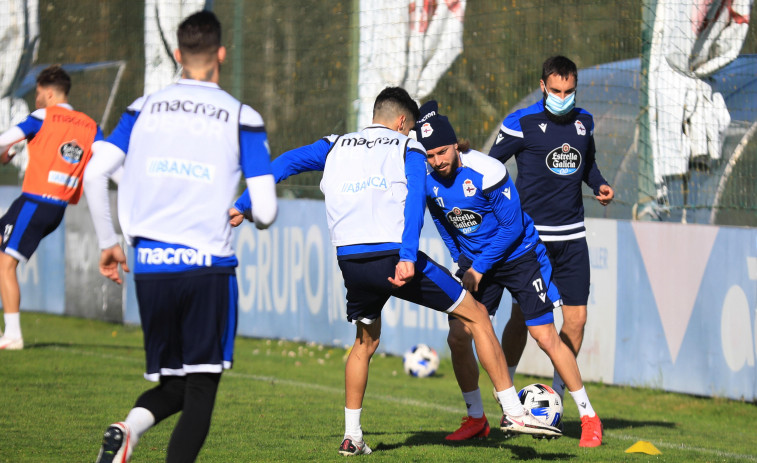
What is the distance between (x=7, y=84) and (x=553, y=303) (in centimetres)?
1219

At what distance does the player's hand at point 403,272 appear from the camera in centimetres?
546

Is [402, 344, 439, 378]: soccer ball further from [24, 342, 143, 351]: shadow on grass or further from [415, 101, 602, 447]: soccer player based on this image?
[415, 101, 602, 447]: soccer player

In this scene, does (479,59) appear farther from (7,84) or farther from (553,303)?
(7,84)

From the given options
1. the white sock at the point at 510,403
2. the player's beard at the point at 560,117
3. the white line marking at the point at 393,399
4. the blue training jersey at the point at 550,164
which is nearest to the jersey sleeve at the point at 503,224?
the blue training jersey at the point at 550,164

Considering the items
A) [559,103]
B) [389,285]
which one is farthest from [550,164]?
[389,285]

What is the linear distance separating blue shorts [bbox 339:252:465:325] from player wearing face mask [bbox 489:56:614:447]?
1515mm

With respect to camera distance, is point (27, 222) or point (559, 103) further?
point (27, 222)

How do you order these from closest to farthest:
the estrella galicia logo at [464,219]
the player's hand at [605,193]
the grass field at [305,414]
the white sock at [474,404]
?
the grass field at [305,414] < the estrella galicia logo at [464,219] < the white sock at [474,404] < the player's hand at [605,193]

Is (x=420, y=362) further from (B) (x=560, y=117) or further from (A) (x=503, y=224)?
(A) (x=503, y=224)

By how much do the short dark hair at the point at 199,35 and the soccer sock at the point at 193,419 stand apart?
1.36 m

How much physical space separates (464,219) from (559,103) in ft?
3.92

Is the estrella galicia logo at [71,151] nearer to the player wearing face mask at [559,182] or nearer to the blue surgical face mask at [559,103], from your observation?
the player wearing face mask at [559,182]

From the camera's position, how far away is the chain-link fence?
9.47m

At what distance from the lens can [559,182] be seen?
719 cm
